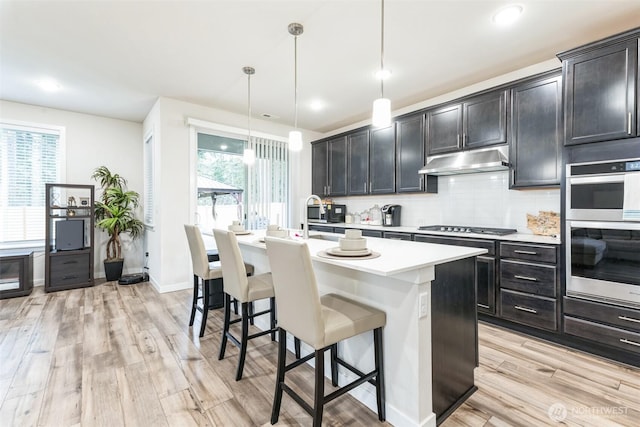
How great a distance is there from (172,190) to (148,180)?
106 cm

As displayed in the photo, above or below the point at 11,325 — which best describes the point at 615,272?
above

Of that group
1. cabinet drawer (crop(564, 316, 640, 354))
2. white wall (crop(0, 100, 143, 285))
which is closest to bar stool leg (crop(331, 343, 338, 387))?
cabinet drawer (crop(564, 316, 640, 354))

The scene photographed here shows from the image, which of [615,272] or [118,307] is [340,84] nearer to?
[615,272]

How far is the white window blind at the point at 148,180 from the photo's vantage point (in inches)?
180

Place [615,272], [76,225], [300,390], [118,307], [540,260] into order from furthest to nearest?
[76,225] < [118,307] < [540,260] < [615,272] < [300,390]

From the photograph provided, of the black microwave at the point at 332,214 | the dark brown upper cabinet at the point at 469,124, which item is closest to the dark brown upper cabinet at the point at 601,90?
the dark brown upper cabinet at the point at 469,124

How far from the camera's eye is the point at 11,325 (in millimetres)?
2922

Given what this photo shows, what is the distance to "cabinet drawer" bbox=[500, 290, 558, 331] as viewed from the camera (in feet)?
8.29

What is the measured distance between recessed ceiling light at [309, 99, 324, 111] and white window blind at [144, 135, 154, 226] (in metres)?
2.50

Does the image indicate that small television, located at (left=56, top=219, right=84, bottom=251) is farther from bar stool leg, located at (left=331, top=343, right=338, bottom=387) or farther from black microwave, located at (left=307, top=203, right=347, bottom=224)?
bar stool leg, located at (left=331, top=343, right=338, bottom=387)

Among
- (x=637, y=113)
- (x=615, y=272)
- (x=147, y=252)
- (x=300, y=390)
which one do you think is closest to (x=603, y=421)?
(x=615, y=272)

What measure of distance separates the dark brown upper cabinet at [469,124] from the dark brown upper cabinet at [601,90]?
26.5 inches

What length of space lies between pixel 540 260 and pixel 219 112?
4494 mm

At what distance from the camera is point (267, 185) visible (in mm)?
5043
